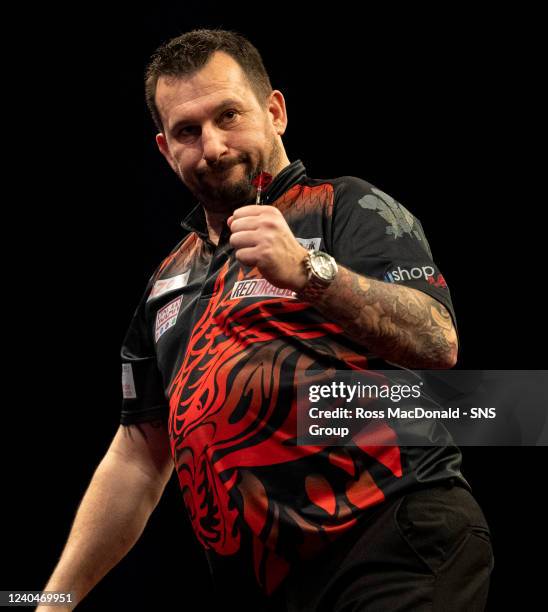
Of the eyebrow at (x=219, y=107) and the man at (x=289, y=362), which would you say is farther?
the eyebrow at (x=219, y=107)

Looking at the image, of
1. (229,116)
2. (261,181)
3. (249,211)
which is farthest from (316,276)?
(229,116)

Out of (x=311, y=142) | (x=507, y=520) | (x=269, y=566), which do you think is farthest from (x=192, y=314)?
(x=507, y=520)

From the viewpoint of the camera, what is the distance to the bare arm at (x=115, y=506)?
1.50 meters

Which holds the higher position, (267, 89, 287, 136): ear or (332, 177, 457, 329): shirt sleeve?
(267, 89, 287, 136): ear

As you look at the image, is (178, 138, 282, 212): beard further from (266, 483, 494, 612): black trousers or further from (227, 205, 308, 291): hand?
(266, 483, 494, 612): black trousers

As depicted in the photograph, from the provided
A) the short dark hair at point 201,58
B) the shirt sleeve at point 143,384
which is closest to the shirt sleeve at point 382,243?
the short dark hair at point 201,58

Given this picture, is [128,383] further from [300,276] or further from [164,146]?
[300,276]

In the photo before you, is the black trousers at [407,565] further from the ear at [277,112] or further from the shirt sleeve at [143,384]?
the ear at [277,112]

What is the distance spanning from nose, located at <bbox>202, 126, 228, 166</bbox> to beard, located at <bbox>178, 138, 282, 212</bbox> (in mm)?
14

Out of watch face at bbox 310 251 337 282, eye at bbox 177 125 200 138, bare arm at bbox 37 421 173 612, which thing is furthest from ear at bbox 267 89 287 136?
bare arm at bbox 37 421 173 612

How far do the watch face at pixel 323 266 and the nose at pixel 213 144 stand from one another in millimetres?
360

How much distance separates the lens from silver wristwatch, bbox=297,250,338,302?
1078 millimetres

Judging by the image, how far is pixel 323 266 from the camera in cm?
109

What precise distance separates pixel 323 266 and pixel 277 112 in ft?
1.73
